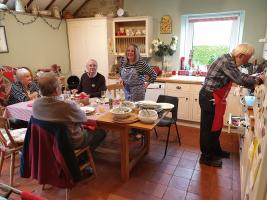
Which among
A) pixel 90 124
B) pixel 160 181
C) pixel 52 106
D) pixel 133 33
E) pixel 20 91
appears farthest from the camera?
pixel 133 33

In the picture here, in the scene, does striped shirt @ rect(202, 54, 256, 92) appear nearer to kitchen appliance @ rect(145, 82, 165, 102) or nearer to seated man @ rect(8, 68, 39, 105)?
kitchen appliance @ rect(145, 82, 165, 102)

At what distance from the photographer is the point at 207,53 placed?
13.1 ft

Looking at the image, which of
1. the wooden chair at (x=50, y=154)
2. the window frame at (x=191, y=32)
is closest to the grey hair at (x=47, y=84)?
the wooden chair at (x=50, y=154)

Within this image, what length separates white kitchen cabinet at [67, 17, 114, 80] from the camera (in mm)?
4105

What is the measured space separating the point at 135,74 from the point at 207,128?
A: 1143 millimetres

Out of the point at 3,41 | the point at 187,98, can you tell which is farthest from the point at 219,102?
the point at 3,41

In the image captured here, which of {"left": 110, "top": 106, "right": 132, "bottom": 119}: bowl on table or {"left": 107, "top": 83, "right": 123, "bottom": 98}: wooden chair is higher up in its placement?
{"left": 107, "top": 83, "right": 123, "bottom": 98}: wooden chair

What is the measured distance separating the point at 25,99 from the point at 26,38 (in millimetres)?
1629

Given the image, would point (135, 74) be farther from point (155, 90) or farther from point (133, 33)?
point (133, 33)

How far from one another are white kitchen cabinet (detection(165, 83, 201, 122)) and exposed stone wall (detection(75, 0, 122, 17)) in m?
Answer: 2.02

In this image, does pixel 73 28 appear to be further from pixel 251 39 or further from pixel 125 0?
pixel 251 39

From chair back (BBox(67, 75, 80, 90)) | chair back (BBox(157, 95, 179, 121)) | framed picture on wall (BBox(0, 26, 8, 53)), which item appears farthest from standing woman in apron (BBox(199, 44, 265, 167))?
framed picture on wall (BBox(0, 26, 8, 53))

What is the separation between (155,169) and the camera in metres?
2.44

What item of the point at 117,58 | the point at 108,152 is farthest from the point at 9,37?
the point at 108,152
